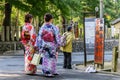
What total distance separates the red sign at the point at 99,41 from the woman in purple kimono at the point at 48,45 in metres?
3.46

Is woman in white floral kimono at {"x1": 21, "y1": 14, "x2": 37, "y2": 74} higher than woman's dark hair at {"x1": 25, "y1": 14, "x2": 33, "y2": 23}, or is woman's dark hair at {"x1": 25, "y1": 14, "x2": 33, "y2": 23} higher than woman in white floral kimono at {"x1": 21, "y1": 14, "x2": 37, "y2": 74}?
woman's dark hair at {"x1": 25, "y1": 14, "x2": 33, "y2": 23}

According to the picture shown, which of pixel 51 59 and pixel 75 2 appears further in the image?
pixel 75 2

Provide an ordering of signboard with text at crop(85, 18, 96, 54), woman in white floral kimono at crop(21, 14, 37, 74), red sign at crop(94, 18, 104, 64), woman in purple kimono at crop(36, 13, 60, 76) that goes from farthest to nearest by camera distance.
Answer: signboard with text at crop(85, 18, 96, 54) < red sign at crop(94, 18, 104, 64) < woman in white floral kimono at crop(21, 14, 37, 74) < woman in purple kimono at crop(36, 13, 60, 76)

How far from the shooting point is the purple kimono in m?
13.6

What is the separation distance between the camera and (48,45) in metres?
13.6

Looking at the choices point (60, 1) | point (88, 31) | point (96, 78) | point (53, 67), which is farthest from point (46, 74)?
point (60, 1)

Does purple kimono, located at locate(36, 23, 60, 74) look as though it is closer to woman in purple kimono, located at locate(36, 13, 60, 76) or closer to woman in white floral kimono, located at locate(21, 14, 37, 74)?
woman in purple kimono, located at locate(36, 13, 60, 76)

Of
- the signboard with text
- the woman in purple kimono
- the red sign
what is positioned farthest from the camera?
the signboard with text

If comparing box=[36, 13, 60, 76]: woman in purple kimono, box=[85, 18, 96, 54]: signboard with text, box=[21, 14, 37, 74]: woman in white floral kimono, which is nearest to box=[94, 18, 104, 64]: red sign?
box=[85, 18, 96, 54]: signboard with text

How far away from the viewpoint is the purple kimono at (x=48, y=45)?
13.6m

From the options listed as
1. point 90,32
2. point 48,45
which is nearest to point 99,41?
point 90,32

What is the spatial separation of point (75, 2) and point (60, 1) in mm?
1637

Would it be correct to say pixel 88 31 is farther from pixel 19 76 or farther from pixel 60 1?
pixel 60 1

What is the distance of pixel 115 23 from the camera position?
17.5m
